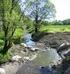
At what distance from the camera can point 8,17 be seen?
125ft

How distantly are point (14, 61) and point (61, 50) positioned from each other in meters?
7.63

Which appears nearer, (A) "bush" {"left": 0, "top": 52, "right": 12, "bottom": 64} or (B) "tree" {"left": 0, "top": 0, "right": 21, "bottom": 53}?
A: (A) "bush" {"left": 0, "top": 52, "right": 12, "bottom": 64}

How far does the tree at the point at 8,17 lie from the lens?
38.4 m

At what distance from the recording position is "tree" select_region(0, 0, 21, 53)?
38406mm

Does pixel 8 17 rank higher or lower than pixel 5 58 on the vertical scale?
higher

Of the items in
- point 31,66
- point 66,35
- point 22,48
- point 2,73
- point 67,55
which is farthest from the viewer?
point 66,35

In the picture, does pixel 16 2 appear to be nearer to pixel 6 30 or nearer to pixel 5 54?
pixel 6 30

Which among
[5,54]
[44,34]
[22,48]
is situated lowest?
[44,34]

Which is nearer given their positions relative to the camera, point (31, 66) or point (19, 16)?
point (31, 66)

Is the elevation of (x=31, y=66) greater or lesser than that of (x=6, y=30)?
lesser

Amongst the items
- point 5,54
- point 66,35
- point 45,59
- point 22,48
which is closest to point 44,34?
point 66,35

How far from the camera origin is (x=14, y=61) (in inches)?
1489

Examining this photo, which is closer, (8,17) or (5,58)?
(5,58)

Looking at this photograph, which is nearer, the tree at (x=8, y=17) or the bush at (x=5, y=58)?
the bush at (x=5, y=58)
